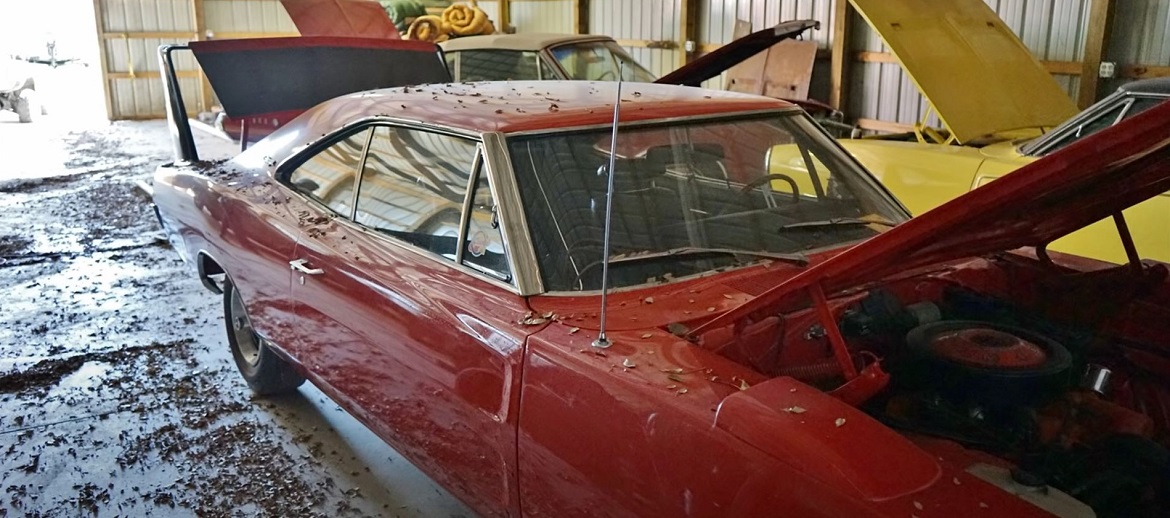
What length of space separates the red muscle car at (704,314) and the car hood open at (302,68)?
1.82 meters

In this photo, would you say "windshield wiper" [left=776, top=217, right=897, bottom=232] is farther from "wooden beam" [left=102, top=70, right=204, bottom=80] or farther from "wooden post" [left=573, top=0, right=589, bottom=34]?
"wooden beam" [left=102, top=70, right=204, bottom=80]

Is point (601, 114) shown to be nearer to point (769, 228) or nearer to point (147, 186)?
point (769, 228)

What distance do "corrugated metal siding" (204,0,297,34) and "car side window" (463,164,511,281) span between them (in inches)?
662

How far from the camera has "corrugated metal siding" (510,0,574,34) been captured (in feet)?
48.6

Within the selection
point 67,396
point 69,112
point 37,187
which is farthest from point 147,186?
point 69,112

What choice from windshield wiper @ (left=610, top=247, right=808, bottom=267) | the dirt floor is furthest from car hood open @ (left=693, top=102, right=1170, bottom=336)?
the dirt floor

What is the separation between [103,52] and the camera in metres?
17.1

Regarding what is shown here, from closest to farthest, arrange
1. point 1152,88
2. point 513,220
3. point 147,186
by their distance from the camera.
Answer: point 513,220, point 1152,88, point 147,186

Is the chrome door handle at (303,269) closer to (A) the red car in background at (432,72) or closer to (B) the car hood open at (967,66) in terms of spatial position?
(A) the red car in background at (432,72)

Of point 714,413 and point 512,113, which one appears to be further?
point 512,113

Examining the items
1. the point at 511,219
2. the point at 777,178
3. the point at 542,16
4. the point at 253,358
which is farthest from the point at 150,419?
the point at 542,16

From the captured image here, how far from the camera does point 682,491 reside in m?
1.72

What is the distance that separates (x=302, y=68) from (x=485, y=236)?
3269 mm

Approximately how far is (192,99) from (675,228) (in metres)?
17.5
